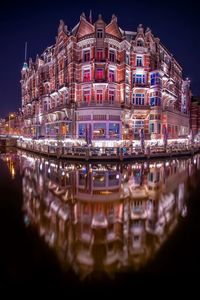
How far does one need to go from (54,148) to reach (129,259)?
86.3 feet

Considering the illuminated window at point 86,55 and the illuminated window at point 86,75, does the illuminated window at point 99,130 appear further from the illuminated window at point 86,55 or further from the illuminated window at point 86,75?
the illuminated window at point 86,55

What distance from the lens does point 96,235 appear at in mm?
6816

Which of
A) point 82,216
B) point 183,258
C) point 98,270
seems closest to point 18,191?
point 82,216

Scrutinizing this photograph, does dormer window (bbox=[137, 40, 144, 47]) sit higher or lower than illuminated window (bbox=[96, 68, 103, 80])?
higher

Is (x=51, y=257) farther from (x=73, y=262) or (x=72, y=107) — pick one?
(x=72, y=107)

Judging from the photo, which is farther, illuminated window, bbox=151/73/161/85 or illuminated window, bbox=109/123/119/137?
illuminated window, bbox=151/73/161/85

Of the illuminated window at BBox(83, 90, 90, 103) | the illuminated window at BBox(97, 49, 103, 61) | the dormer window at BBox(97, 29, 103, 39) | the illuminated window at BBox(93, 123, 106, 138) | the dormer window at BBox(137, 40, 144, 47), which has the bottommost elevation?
the illuminated window at BBox(93, 123, 106, 138)

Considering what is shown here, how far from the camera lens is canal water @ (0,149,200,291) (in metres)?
4.93

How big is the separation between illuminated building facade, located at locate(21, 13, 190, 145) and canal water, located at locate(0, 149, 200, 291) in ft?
52.4

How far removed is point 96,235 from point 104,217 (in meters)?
1.57

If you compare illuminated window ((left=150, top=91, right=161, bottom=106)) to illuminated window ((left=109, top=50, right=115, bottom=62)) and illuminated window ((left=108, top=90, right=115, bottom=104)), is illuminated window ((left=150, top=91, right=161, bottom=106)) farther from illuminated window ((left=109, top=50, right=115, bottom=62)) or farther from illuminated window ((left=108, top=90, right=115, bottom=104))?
illuminated window ((left=109, top=50, right=115, bottom=62))

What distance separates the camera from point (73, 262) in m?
5.35

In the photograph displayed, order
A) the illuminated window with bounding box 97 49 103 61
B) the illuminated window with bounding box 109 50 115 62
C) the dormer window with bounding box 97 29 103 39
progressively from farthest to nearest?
the illuminated window with bounding box 109 50 115 62 → the illuminated window with bounding box 97 49 103 61 → the dormer window with bounding box 97 29 103 39

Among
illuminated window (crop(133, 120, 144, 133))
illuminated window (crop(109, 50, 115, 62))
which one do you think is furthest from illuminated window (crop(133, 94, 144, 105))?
illuminated window (crop(109, 50, 115, 62))
